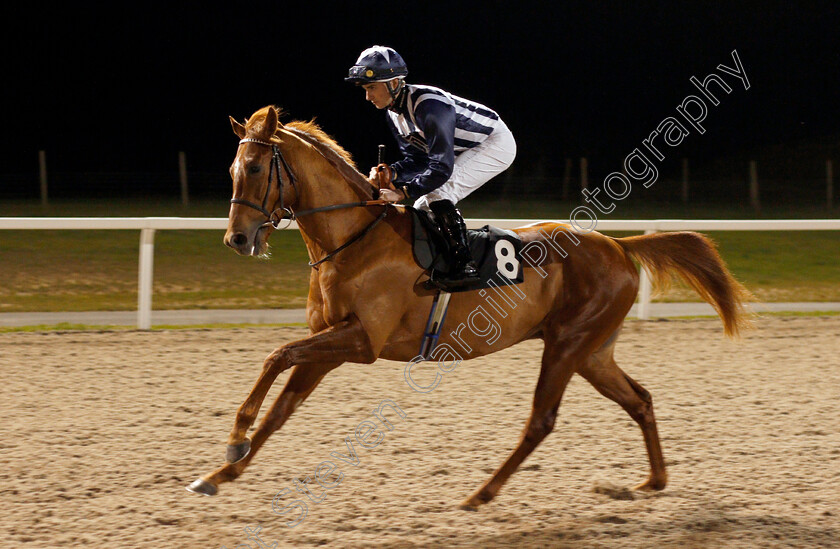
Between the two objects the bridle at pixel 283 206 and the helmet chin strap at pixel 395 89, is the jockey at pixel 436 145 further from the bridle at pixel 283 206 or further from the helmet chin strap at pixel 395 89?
the bridle at pixel 283 206

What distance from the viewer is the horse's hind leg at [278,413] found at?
3479 millimetres

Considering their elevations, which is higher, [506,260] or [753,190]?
[506,260]

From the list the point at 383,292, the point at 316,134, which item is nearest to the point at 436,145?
the point at 316,134

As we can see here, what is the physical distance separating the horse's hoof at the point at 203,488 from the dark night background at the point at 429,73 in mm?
18616

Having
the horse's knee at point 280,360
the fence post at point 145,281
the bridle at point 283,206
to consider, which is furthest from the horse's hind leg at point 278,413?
the fence post at point 145,281

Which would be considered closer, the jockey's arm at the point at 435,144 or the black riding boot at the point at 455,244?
the jockey's arm at the point at 435,144

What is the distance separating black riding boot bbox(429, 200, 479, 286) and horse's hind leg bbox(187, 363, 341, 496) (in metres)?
0.64

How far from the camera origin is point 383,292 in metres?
3.60

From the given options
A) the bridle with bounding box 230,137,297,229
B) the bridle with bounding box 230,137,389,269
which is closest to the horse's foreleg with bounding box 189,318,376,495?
the bridle with bounding box 230,137,389,269

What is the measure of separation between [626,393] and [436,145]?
1438 mm

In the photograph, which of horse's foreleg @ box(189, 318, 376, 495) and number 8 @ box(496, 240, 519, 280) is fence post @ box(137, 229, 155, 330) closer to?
horse's foreleg @ box(189, 318, 376, 495)

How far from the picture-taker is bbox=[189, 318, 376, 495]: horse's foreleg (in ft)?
11.0

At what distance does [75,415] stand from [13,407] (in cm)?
41

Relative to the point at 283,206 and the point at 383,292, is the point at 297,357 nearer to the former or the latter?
the point at 383,292
